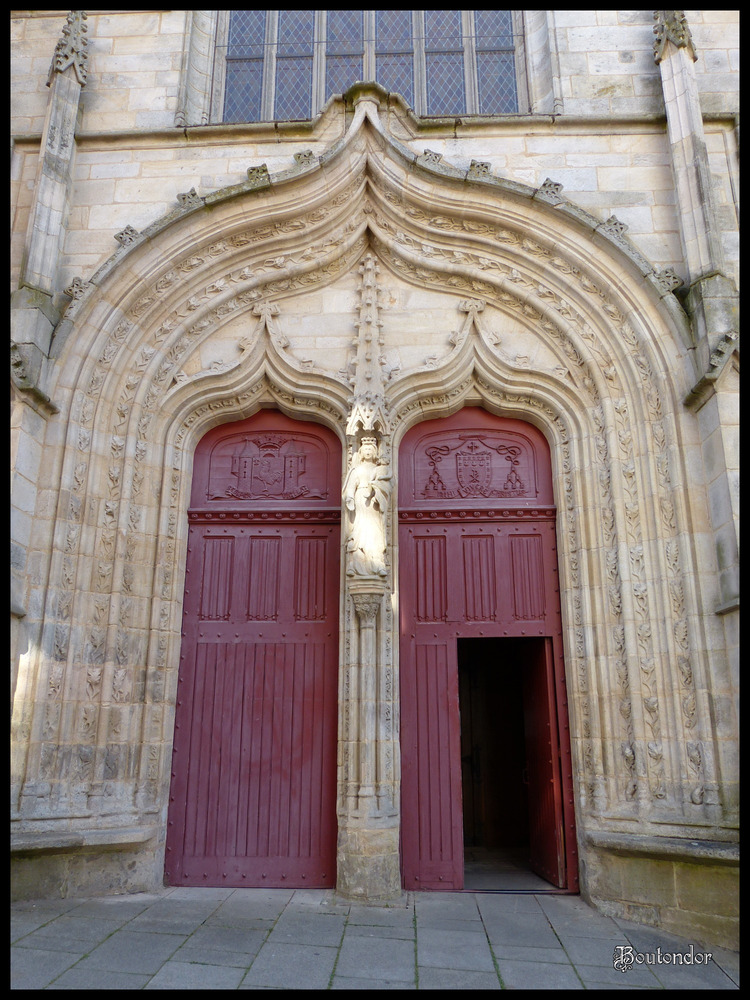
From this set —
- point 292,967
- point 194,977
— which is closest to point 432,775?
point 292,967

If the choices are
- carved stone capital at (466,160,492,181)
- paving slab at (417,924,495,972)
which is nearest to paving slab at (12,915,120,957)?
paving slab at (417,924,495,972)

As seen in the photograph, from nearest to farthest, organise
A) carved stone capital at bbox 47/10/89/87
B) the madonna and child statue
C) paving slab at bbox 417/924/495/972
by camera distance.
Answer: paving slab at bbox 417/924/495/972, the madonna and child statue, carved stone capital at bbox 47/10/89/87

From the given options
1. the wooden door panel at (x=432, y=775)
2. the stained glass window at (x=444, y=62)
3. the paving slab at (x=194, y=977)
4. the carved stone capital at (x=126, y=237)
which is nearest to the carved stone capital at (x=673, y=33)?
the stained glass window at (x=444, y=62)

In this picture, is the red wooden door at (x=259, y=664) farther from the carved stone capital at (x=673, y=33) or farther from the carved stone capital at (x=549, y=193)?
the carved stone capital at (x=673, y=33)

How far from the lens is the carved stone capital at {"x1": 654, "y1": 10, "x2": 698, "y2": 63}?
7090mm

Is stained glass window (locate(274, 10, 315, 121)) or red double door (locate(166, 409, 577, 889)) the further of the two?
stained glass window (locate(274, 10, 315, 121))

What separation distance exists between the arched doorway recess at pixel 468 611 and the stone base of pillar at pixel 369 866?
42cm

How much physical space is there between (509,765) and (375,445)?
17.0ft

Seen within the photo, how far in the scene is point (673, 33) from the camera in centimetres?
710

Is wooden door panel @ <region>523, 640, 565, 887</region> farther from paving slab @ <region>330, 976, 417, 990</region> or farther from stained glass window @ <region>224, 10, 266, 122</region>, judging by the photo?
stained glass window @ <region>224, 10, 266, 122</region>

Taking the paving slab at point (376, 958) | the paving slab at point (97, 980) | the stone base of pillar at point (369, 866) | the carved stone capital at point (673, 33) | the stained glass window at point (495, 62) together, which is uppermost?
the stained glass window at point (495, 62)

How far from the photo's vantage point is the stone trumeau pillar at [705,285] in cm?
571

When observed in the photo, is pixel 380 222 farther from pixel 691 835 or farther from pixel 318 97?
pixel 691 835

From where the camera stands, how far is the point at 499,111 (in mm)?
8312
